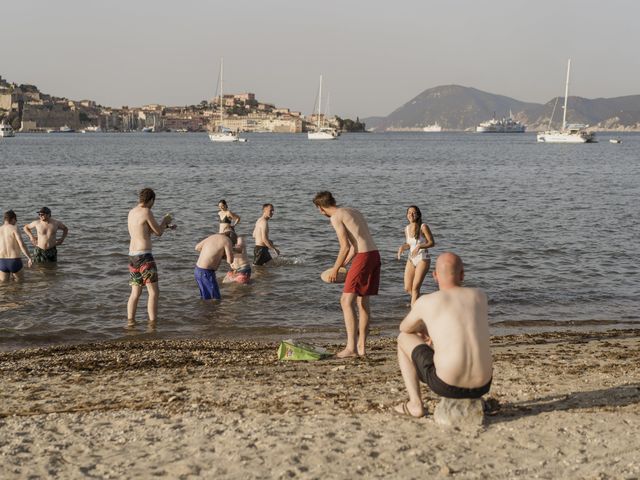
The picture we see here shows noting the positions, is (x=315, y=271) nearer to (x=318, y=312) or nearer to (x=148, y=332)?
(x=318, y=312)

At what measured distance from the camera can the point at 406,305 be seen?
507 inches

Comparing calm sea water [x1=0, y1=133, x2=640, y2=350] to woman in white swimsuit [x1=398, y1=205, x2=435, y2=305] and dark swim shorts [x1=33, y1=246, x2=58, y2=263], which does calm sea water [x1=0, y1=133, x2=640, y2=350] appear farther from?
woman in white swimsuit [x1=398, y1=205, x2=435, y2=305]

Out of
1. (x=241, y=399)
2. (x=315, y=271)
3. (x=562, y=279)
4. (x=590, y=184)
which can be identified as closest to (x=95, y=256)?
(x=315, y=271)

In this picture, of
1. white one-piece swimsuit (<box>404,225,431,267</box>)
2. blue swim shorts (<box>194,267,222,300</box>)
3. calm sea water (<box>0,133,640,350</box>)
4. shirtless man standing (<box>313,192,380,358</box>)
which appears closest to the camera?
shirtless man standing (<box>313,192,380,358</box>)

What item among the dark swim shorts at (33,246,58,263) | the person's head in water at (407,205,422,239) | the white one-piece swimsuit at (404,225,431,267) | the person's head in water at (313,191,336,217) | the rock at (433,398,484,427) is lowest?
the dark swim shorts at (33,246,58,263)

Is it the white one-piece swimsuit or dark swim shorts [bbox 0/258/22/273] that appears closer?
the white one-piece swimsuit

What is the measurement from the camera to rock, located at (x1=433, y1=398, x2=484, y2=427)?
571cm

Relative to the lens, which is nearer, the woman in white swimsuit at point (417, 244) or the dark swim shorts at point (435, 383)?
the dark swim shorts at point (435, 383)

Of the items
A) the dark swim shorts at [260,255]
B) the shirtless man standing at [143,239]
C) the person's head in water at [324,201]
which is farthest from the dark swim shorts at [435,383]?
the dark swim shorts at [260,255]

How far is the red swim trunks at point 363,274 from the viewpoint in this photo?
7883 mm

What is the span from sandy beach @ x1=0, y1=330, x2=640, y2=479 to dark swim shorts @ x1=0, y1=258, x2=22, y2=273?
5.60m

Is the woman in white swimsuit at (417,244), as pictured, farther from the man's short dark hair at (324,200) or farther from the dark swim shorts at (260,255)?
the dark swim shorts at (260,255)

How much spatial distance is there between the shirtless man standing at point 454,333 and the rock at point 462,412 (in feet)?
0.44

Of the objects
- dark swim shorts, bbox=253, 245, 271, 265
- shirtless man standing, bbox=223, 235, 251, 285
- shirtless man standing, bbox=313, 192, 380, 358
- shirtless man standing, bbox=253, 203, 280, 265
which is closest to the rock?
shirtless man standing, bbox=313, 192, 380, 358
